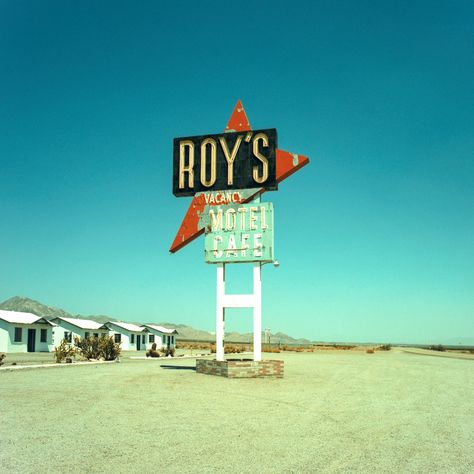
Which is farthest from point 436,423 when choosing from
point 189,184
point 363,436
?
point 189,184

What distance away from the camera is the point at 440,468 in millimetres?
7855

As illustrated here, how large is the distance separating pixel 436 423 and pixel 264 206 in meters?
14.1

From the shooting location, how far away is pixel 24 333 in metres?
48.9

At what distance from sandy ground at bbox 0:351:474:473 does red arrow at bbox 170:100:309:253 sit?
885cm

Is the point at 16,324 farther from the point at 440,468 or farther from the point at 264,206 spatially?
the point at 440,468

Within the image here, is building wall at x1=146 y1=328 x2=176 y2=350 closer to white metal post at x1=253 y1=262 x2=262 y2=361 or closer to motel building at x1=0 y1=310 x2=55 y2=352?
motel building at x1=0 y1=310 x2=55 y2=352

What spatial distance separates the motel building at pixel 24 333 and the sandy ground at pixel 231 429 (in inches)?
1219

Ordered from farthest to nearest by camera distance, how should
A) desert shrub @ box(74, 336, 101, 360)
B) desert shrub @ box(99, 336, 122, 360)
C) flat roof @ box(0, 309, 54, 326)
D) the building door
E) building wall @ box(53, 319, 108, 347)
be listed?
building wall @ box(53, 319, 108, 347), the building door, flat roof @ box(0, 309, 54, 326), desert shrub @ box(74, 336, 101, 360), desert shrub @ box(99, 336, 122, 360)

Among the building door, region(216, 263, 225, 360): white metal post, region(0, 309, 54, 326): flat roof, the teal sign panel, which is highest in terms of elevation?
the teal sign panel

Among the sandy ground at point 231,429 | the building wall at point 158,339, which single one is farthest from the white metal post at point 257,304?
the building wall at point 158,339

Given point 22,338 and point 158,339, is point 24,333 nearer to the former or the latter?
point 22,338

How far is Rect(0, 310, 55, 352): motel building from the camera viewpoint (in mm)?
46781

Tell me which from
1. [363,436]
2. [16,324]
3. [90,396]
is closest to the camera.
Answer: [363,436]

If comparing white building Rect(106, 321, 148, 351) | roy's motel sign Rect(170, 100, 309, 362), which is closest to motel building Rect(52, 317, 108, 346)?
white building Rect(106, 321, 148, 351)
